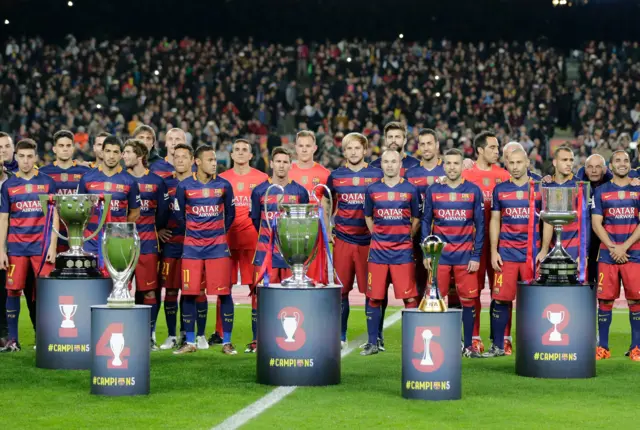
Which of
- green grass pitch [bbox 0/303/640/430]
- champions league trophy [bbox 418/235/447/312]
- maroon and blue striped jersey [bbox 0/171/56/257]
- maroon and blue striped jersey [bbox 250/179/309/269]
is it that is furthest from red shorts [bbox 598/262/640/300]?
maroon and blue striped jersey [bbox 0/171/56/257]

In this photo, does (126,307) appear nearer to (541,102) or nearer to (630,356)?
(630,356)

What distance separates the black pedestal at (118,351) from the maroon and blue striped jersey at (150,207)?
279 cm

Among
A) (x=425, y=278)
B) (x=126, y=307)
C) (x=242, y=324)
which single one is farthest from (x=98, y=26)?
(x=126, y=307)

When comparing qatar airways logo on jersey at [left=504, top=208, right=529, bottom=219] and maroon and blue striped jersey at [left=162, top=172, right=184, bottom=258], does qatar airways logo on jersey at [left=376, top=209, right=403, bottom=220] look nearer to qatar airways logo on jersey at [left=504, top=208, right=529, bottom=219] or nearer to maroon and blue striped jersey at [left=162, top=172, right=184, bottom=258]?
qatar airways logo on jersey at [left=504, top=208, right=529, bottom=219]

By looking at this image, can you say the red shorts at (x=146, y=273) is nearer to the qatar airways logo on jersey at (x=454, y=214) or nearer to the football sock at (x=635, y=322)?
the qatar airways logo on jersey at (x=454, y=214)

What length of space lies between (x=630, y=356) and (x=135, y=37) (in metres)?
26.6

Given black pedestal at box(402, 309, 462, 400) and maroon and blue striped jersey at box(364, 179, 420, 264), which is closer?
black pedestal at box(402, 309, 462, 400)

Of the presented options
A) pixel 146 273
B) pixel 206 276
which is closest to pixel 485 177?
pixel 206 276

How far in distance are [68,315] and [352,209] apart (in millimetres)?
2880

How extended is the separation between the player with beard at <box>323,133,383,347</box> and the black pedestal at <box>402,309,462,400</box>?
2.84 m

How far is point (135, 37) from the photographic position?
3416cm

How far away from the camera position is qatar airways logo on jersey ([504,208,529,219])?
9.78 meters

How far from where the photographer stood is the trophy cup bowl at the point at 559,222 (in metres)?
8.48

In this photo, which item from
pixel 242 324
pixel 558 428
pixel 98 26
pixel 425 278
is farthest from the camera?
pixel 98 26
